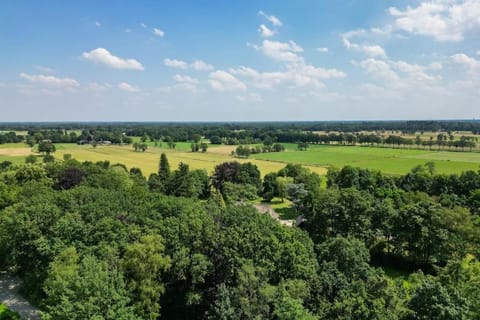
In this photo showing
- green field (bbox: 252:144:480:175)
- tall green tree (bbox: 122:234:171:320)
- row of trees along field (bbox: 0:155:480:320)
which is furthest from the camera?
green field (bbox: 252:144:480:175)

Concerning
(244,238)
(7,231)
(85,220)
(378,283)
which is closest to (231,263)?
(244,238)

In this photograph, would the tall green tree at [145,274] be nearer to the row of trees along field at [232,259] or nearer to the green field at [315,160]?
the row of trees along field at [232,259]

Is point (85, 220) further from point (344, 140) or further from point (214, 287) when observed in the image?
point (344, 140)

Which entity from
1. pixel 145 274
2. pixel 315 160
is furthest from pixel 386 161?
pixel 145 274

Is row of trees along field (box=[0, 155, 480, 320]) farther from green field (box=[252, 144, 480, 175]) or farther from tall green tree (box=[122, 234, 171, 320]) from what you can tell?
green field (box=[252, 144, 480, 175])

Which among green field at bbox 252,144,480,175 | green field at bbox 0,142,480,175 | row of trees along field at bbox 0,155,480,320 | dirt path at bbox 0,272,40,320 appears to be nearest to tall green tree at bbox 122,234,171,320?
row of trees along field at bbox 0,155,480,320

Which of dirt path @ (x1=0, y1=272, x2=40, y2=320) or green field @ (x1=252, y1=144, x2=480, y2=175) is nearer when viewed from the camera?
dirt path @ (x1=0, y1=272, x2=40, y2=320)

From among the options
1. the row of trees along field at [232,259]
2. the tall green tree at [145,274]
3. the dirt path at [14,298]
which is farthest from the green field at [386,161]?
the dirt path at [14,298]
